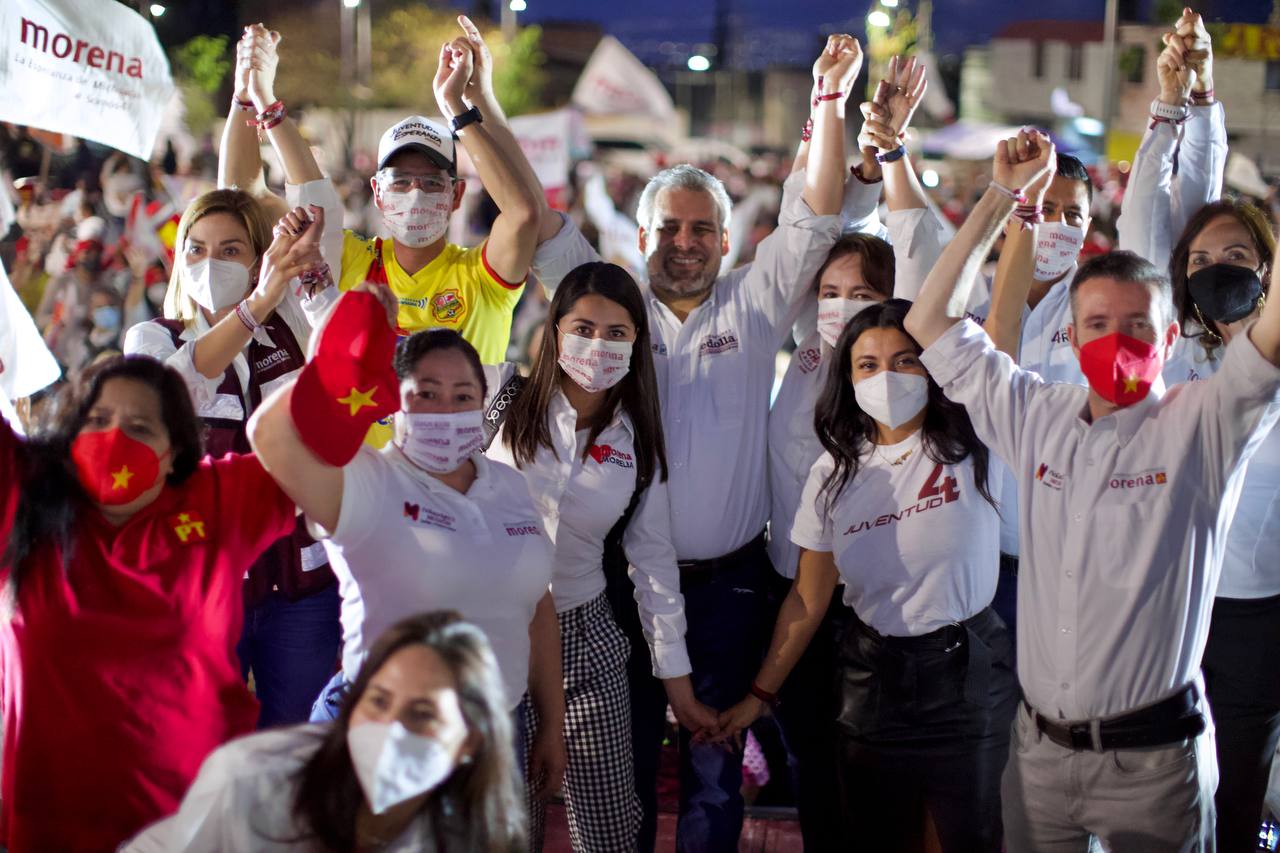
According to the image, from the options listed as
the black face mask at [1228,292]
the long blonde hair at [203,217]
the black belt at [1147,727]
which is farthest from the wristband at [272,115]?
the black belt at [1147,727]

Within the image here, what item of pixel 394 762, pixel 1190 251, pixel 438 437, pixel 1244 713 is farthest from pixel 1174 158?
pixel 394 762

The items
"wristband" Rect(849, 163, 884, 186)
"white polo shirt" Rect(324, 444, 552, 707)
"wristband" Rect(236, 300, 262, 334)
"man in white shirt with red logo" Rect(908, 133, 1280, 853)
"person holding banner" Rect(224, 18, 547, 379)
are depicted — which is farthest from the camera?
"wristband" Rect(849, 163, 884, 186)

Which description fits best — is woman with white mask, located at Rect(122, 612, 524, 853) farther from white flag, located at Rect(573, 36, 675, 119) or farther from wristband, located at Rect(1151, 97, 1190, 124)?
white flag, located at Rect(573, 36, 675, 119)

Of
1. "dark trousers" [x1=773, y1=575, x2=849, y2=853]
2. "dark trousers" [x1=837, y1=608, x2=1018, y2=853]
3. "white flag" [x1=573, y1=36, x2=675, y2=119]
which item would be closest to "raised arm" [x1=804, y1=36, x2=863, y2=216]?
"dark trousers" [x1=773, y1=575, x2=849, y2=853]

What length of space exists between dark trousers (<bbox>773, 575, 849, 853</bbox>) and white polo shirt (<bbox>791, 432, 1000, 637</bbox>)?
1.05 feet

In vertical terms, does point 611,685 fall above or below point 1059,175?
below

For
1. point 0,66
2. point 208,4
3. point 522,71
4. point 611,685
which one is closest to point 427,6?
point 522,71

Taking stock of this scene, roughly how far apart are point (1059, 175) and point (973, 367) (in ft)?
4.48

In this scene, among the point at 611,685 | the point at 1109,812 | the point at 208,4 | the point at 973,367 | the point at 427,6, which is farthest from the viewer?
the point at 427,6

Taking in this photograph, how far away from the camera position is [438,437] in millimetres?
2971

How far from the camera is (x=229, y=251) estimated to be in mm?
3873

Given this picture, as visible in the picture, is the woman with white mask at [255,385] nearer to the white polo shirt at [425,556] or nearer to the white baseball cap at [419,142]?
the white baseball cap at [419,142]

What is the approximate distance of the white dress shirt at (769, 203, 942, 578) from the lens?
4.00 m

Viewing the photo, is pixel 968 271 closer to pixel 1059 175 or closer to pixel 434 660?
pixel 1059 175
